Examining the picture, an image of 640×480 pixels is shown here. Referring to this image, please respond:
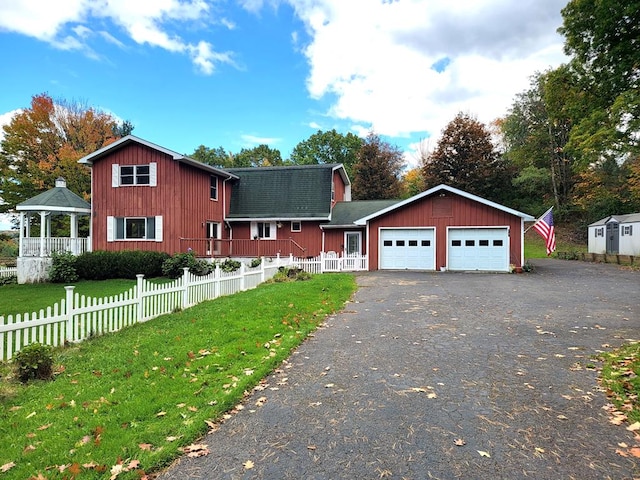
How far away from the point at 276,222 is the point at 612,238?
2542 centimetres

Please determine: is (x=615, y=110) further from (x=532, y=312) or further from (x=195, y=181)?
(x=195, y=181)

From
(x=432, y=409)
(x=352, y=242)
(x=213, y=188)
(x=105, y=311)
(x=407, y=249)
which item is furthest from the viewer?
(x=352, y=242)

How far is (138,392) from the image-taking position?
4551mm

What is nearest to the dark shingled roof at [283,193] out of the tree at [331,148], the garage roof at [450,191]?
the garage roof at [450,191]

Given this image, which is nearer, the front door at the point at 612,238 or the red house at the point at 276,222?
the red house at the point at 276,222

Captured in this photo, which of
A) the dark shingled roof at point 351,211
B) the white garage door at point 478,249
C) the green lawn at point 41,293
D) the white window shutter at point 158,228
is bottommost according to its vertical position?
the green lawn at point 41,293

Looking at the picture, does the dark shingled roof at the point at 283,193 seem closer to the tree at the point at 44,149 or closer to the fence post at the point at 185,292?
the fence post at the point at 185,292

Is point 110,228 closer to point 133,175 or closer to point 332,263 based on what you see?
point 133,175

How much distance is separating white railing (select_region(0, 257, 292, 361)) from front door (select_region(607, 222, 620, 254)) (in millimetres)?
29696

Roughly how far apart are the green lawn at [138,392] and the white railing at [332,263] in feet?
35.9

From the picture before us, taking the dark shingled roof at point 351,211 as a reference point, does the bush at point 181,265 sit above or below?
below

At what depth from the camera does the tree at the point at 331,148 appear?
54.8 metres

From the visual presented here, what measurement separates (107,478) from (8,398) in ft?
8.39

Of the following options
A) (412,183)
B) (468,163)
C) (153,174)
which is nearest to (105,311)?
(153,174)
